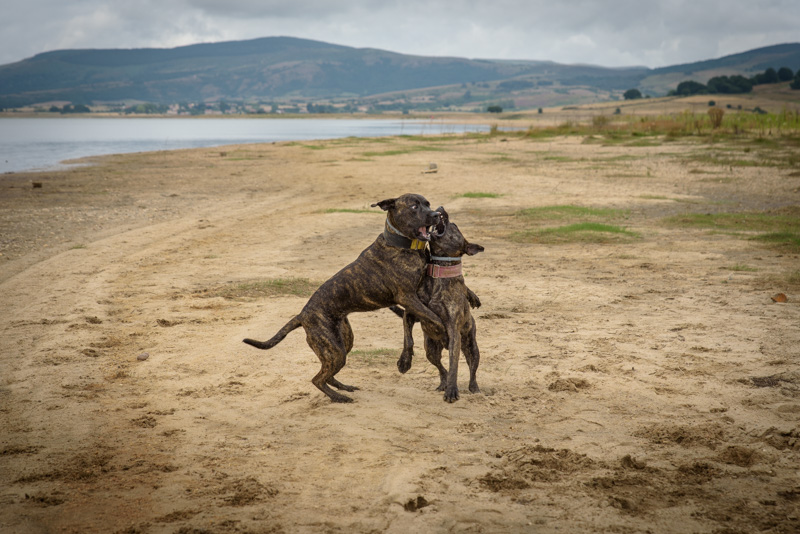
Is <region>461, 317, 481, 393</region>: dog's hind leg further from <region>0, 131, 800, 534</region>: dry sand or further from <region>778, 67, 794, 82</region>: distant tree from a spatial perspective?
<region>778, 67, 794, 82</region>: distant tree

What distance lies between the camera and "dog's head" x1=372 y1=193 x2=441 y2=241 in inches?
210

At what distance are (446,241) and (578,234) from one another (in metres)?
7.75

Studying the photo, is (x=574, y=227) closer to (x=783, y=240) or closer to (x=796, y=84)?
(x=783, y=240)

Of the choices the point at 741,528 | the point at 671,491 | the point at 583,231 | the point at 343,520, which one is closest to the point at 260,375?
the point at 343,520

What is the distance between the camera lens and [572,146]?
112ft

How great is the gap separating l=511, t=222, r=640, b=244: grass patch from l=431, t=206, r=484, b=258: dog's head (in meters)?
6.92

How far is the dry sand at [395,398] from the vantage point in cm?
383

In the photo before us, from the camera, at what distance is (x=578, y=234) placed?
12586mm

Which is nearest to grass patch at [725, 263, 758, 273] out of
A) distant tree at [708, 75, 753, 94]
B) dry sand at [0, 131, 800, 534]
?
dry sand at [0, 131, 800, 534]

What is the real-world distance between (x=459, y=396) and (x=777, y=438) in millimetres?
2331

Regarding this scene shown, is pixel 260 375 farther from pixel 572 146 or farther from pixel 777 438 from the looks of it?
pixel 572 146

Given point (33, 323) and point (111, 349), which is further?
point (33, 323)

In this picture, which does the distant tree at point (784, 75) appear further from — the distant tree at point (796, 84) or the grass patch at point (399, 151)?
the grass patch at point (399, 151)

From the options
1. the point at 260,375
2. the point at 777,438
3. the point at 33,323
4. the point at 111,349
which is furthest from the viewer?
the point at 33,323
